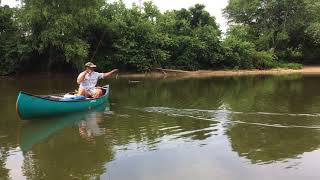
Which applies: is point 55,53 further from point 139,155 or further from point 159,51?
point 139,155

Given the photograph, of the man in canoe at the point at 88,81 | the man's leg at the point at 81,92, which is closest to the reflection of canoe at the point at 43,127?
the man's leg at the point at 81,92

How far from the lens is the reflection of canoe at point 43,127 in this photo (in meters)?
11.3

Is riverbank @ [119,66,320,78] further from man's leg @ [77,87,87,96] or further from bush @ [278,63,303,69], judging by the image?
man's leg @ [77,87,87,96]

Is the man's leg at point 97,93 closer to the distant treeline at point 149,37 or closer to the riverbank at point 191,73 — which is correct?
the distant treeline at point 149,37

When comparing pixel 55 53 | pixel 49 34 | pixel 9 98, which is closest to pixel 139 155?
pixel 9 98

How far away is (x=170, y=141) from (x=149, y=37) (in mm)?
23763

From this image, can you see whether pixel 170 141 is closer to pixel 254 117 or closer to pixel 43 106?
pixel 254 117

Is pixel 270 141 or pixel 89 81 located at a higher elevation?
pixel 89 81

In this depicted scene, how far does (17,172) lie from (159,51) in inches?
1029

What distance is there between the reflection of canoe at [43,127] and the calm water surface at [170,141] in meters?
0.02

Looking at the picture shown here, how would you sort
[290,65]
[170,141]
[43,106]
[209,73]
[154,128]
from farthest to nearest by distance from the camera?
[290,65] → [209,73] → [43,106] → [154,128] → [170,141]

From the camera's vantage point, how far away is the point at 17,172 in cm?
858

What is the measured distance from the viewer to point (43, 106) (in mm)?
13617

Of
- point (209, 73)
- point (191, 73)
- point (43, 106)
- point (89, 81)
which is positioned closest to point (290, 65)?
point (209, 73)
